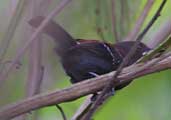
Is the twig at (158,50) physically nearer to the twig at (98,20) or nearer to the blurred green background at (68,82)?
the blurred green background at (68,82)

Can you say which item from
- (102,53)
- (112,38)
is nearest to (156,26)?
(112,38)

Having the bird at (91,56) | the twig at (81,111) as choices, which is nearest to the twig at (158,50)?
the twig at (81,111)

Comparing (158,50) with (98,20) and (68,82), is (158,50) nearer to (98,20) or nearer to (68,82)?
(98,20)

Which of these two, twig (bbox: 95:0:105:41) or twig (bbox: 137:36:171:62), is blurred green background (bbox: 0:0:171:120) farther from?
twig (bbox: 137:36:171:62)

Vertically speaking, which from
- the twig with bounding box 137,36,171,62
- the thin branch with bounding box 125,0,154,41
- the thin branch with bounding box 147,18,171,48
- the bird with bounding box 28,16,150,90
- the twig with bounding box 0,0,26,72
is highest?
the twig with bounding box 0,0,26,72

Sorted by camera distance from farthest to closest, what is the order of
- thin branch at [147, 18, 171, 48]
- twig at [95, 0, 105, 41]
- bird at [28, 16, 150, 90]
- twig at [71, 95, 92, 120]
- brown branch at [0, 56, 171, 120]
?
bird at [28, 16, 150, 90] < thin branch at [147, 18, 171, 48] < twig at [95, 0, 105, 41] < twig at [71, 95, 92, 120] < brown branch at [0, 56, 171, 120]

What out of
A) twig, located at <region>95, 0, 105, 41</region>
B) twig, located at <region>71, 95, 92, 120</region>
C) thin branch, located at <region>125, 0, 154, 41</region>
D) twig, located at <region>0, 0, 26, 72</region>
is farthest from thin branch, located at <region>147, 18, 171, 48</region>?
twig, located at <region>0, 0, 26, 72</region>

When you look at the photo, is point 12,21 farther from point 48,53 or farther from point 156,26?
point 156,26

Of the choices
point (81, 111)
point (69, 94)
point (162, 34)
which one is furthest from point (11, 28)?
point (162, 34)
